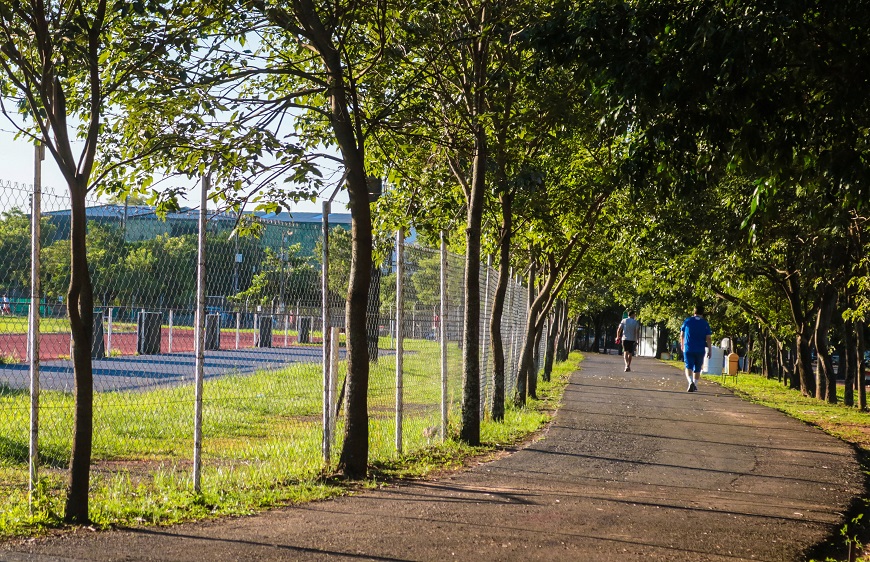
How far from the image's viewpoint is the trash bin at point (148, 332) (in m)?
8.19

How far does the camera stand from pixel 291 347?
402 inches

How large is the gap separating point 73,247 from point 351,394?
310 centimetres

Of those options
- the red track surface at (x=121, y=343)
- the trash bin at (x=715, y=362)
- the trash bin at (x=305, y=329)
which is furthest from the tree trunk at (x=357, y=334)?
the trash bin at (x=715, y=362)

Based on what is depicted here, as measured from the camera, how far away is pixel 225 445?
38.1 ft

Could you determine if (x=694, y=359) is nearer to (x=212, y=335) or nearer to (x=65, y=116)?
(x=212, y=335)

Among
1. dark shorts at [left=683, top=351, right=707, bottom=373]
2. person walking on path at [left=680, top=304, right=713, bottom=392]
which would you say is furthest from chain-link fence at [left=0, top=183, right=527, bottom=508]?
dark shorts at [left=683, top=351, right=707, bottom=373]

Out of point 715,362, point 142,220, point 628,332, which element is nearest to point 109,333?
point 142,220

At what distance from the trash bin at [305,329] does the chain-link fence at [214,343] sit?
0.01 m

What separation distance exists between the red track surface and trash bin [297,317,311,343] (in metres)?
0.09

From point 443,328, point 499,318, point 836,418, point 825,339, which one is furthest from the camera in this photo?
point 825,339

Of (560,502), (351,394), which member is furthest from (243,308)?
(560,502)

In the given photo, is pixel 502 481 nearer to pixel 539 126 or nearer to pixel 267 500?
pixel 267 500

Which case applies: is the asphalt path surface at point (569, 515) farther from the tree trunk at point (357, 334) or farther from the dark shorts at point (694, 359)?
the dark shorts at point (694, 359)

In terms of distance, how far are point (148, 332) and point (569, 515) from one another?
4087 millimetres
